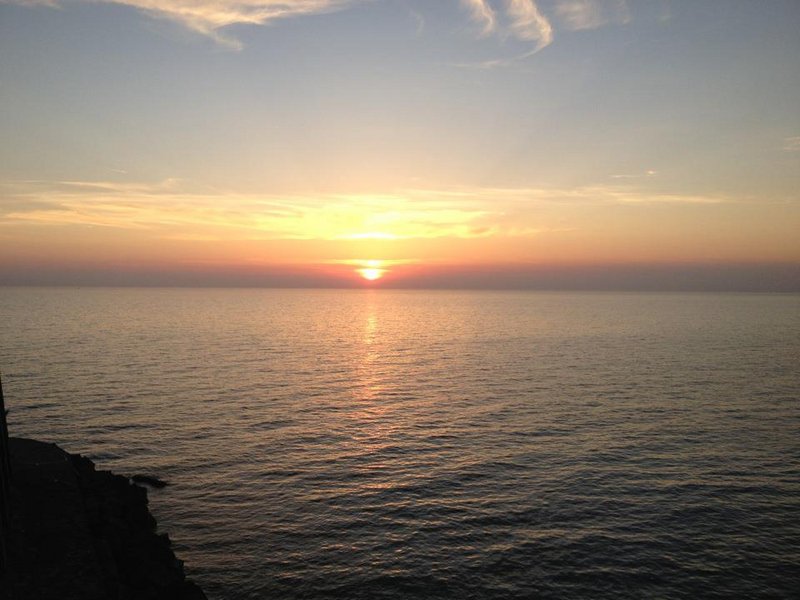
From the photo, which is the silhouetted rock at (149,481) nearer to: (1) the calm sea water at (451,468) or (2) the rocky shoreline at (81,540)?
(1) the calm sea water at (451,468)

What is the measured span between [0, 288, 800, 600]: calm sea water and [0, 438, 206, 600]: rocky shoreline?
2226 millimetres

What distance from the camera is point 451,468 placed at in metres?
39.1

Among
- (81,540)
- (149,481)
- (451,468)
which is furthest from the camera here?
(451,468)

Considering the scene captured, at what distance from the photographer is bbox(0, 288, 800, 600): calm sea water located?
81.8ft

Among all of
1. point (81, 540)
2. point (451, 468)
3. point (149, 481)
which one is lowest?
point (451, 468)

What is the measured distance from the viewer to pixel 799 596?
22.3 metres

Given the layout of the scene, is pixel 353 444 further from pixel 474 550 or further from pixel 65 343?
pixel 65 343

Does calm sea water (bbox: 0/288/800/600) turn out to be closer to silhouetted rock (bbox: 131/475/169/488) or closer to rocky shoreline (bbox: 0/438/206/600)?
silhouetted rock (bbox: 131/475/169/488)

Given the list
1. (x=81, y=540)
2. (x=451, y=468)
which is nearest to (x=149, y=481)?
(x=81, y=540)

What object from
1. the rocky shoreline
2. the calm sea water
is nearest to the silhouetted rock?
the calm sea water

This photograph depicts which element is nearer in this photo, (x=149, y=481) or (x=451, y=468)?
(x=149, y=481)

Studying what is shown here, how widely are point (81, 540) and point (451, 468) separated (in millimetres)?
24762

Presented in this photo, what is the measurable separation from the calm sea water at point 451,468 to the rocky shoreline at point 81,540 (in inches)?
87.6

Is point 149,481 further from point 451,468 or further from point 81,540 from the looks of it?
point 451,468
